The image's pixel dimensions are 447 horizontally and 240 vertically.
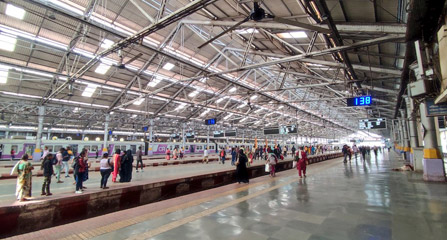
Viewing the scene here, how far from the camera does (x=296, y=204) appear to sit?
199 inches

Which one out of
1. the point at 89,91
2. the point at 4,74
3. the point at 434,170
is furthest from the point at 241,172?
the point at 4,74

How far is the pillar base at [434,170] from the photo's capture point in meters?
8.04

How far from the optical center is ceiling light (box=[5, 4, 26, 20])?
9.95 meters

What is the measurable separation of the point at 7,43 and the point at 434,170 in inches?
882

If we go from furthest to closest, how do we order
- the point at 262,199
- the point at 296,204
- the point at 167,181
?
the point at 167,181 → the point at 262,199 → the point at 296,204

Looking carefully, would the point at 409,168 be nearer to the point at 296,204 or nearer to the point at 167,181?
the point at 296,204

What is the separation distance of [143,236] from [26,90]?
2148 centimetres

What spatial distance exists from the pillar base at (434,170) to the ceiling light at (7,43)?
70.0 feet

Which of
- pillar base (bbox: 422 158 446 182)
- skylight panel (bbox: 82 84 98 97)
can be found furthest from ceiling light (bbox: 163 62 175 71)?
pillar base (bbox: 422 158 446 182)

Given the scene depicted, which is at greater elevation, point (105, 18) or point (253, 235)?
point (105, 18)

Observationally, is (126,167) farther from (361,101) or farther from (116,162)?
(361,101)

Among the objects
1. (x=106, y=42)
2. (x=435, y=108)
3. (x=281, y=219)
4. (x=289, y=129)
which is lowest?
(x=281, y=219)

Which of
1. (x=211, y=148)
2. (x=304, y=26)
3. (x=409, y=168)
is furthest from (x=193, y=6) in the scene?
(x=211, y=148)

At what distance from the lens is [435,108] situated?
23.1 feet
